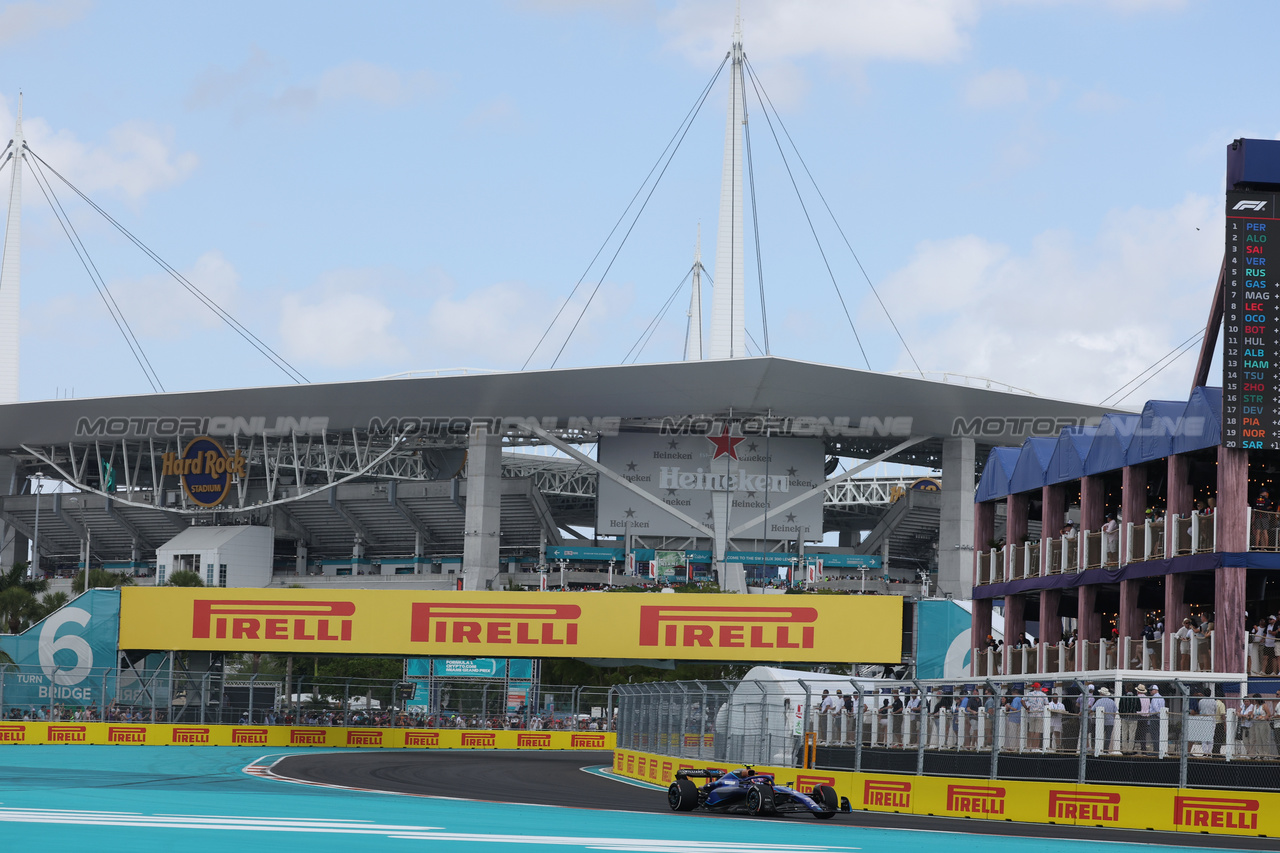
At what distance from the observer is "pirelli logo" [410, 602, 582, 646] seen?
45656 mm

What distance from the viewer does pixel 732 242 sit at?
73.4 metres

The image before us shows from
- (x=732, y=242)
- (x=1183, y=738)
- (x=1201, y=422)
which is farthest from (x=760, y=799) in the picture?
(x=732, y=242)

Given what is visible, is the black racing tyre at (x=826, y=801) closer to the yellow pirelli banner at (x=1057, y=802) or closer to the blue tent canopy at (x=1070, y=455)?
the yellow pirelli banner at (x=1057, y=802)

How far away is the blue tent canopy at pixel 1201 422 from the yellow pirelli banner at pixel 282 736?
2676 centimetres

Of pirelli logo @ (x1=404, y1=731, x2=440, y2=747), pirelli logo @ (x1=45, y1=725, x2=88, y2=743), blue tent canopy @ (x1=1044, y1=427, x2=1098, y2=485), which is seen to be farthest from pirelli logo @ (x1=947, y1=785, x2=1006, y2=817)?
pirelli logo @ (x1=45, y1=725, x2=88, y2=743)

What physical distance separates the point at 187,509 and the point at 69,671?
4805cm

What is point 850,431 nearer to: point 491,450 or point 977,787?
point 491,450

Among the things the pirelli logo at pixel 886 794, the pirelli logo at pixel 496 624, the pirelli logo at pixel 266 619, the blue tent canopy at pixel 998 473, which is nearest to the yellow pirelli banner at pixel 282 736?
the pirelli logo at pixel 266 619

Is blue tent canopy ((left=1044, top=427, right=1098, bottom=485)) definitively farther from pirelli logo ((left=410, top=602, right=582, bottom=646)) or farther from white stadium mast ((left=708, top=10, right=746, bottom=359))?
white stadium mast ((left=708, top=10, right=746, bottom=359))

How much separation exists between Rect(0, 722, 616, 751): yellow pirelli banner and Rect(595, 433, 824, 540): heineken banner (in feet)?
115

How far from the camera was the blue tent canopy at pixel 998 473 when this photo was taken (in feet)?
128

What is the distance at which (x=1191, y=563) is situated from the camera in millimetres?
28672

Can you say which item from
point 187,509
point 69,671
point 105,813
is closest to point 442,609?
point 69,671

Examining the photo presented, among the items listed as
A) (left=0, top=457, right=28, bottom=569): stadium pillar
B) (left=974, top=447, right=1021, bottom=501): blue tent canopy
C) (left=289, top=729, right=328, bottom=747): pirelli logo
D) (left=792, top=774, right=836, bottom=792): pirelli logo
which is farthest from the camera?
(left=0, top=457, right=28, bottom=569): stadium pillar
